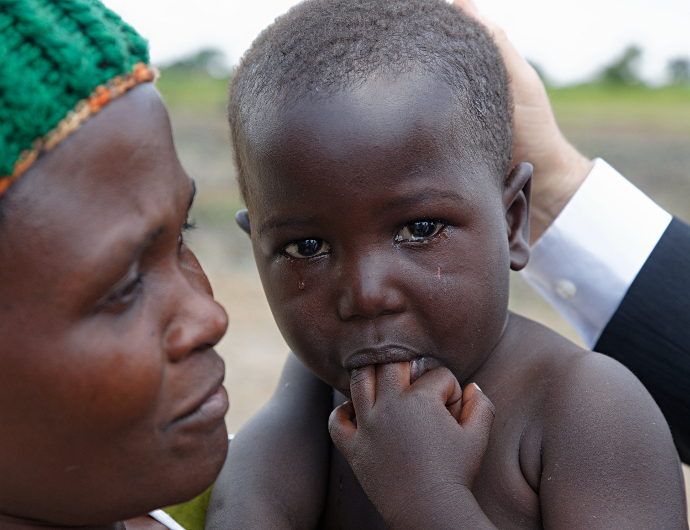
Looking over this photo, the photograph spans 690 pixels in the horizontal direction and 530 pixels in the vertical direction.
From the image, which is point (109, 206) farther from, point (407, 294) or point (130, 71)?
point (407, 294)

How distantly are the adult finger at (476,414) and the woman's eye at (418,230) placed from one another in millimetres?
446

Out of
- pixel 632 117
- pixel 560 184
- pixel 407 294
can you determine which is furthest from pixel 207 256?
pixel 632 117

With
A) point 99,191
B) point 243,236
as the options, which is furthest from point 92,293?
point 243,236

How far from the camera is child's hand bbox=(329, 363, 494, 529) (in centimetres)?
154

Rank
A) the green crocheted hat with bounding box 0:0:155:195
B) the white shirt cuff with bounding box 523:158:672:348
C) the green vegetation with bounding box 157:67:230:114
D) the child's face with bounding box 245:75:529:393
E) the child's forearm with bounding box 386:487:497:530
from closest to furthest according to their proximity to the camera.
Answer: the green crocheted hat with bounding box 0:0:155:195 < the child's forearm with bounding box 386:487:497:530 < the child's face with bounding box 245:75:529:393 < the white shirt cuff with bounding box 523:158:672:348 < the green vegetation with bounding box 157:67:230:114

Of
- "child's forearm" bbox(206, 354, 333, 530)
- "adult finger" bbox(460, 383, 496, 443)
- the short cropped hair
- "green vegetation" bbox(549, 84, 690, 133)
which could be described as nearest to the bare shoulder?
"adult finger" bbox(460, 383, 496, 443)

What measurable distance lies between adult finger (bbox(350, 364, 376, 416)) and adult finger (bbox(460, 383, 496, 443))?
249 mm

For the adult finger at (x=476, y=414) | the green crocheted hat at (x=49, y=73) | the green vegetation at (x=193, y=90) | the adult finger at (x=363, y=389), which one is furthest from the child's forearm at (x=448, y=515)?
the green vegetation at (x=193, y=90)

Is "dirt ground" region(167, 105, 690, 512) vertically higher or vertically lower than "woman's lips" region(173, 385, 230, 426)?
lower

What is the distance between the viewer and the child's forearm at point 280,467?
6.63ft

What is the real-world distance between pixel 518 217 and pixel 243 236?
839cm

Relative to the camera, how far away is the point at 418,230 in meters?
1.80

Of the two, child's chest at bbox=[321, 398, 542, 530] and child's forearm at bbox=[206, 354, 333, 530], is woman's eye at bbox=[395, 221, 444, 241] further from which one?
child's forearm at bbox=[206, 354, 333, 530]

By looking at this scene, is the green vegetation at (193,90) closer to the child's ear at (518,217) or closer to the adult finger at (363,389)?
the child's ear at (518,217)
